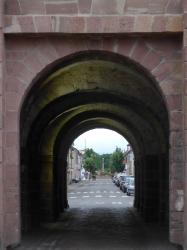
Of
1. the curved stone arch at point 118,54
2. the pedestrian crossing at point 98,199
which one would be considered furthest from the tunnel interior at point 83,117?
the pedestrian crossing at point 98,199

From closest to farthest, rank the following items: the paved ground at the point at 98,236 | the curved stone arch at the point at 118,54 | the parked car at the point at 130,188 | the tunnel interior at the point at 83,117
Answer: the curved stone arch at the point at 118,54
the tunnel interior at the point at 83,117
the paved ground at the point at 98,236
the parked car at the point at 130,188

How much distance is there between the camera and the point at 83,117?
75.7 feet

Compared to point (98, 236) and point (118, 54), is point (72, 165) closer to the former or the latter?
point (98, 236)

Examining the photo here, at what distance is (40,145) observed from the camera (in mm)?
20312

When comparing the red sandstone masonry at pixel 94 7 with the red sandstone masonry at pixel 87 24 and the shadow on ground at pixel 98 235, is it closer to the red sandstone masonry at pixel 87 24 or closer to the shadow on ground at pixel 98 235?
the red sandstone masonry at pixel 87 24

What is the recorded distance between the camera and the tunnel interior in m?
13.4

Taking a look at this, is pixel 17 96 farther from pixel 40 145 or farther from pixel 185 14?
pixel 40 145

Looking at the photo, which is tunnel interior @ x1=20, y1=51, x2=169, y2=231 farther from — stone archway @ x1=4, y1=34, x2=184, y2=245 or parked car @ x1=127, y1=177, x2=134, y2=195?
parked car @ x1=127, y1=177, x2=134, y2=195

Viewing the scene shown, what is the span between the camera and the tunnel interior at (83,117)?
528 inches

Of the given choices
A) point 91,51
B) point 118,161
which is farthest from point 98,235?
point 118,161

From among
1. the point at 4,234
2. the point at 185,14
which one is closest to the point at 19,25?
the point at 185,14

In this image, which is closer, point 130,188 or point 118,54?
point 118,54

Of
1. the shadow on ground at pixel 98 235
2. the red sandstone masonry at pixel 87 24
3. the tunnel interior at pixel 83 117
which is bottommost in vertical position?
the shadow on ground at pixel 98 235

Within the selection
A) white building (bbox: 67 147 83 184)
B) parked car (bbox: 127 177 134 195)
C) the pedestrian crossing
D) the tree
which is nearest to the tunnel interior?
the pedestrian crossing
